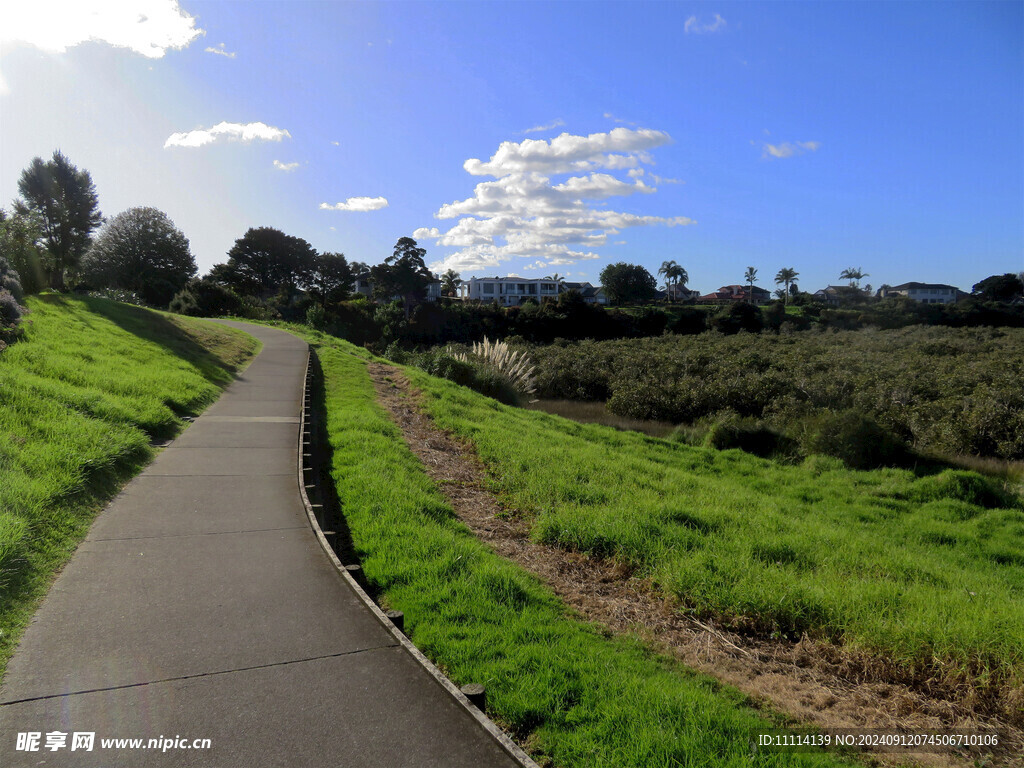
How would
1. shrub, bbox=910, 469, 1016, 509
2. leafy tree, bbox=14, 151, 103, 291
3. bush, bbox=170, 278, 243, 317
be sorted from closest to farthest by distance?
shrub, bbox=910, 469, 1016, 509
bush, bbox=170, 278, 243, 317
leafy tree, bbox=14, 151, 103, 291

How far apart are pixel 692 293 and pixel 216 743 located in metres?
106

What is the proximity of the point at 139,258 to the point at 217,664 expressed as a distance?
55.4m

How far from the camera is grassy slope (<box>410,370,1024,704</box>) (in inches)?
179

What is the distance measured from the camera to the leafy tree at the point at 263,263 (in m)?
63.8

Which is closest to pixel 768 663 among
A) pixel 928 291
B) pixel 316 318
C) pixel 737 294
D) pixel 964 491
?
pixel 964 491

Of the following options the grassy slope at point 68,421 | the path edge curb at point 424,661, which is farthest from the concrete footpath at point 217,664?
the grassy slope at point 68,421

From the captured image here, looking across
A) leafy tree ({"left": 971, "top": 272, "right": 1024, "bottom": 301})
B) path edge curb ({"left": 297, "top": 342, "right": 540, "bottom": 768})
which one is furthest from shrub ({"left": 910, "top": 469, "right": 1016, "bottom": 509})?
leafy tree ({"left": 971, "top": 272, "right": 1024, "bottom": 301})

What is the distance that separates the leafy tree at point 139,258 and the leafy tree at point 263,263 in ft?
36.4

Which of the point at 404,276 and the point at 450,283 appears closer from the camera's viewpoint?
the point at 404,276

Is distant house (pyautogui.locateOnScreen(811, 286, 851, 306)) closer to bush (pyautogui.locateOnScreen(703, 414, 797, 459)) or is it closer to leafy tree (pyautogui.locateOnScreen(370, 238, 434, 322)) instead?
leafy tree (pyautogui.locateOnScreen(370, 238, 434, 322))

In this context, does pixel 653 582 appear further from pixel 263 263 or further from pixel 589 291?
pixel 589 291

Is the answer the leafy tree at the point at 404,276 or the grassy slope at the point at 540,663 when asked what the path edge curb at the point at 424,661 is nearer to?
the grassy slope at the point at 540,663

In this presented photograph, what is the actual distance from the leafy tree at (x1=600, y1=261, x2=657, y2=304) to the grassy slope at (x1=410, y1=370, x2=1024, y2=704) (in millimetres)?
70040

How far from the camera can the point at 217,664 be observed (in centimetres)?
344
